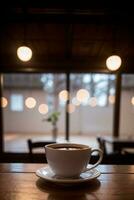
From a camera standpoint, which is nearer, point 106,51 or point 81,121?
point 106,51

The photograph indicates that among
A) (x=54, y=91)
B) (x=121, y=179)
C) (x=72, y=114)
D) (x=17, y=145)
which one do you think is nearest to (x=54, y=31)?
(x=54, y=91)

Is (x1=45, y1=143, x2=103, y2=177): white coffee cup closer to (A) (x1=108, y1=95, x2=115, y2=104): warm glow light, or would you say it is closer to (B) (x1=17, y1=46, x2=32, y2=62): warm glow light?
(B) (x1=17, y1=46, x2=32, y2=62): warm glow light

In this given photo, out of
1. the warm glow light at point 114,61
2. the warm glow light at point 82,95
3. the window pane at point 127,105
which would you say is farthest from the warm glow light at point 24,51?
the window pane at point 127,105

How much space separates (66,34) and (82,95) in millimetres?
1398

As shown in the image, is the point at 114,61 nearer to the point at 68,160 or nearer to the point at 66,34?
the point at 66,34

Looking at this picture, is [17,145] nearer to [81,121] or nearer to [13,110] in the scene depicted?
[13,110]

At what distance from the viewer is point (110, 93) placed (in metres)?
4.80

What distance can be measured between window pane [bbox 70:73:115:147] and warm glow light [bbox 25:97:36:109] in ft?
2.64

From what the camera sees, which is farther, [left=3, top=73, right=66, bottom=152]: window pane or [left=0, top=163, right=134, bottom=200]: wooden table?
[left=3, top=73, right=66, bottom=152]: window pane

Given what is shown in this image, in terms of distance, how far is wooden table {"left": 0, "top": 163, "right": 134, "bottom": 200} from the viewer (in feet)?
3.05

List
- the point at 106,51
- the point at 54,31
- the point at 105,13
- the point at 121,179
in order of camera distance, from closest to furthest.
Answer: the point at 121,179 → the point at 105,13 → the point at 54,31 → the point at 106,51

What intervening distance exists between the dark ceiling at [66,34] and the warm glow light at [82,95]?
0.48 metres

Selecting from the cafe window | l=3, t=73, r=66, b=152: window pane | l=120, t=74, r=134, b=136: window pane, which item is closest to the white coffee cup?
l=3, t=73, r=66, b=152: window pane

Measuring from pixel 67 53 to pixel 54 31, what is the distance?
0.82m
